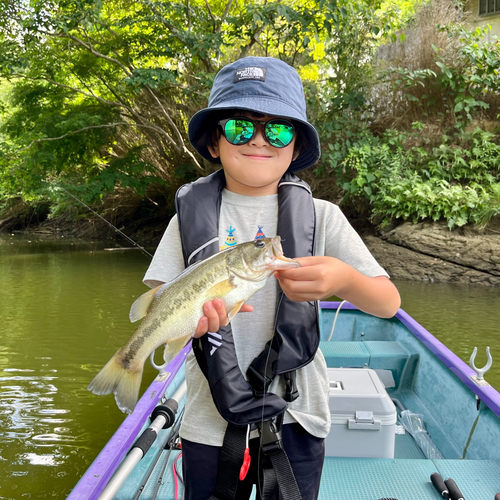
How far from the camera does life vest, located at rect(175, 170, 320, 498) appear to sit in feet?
5.37

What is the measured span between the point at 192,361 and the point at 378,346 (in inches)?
141

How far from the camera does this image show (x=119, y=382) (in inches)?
65.6

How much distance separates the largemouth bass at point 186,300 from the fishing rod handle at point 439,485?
1.80m

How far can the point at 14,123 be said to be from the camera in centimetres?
1496

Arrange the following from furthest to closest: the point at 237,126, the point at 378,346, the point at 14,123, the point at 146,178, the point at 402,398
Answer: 1. the point at 146,178
2. the point at 14,123
3. the point at 378,346
4. the point at 402,398
5. the point at 237,126

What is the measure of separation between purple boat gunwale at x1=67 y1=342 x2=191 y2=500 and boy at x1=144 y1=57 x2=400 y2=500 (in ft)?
2.20

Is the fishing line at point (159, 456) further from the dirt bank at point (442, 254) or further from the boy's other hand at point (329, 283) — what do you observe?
the dirt bank at point (442, 254)

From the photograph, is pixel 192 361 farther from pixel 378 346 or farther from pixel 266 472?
pixel 378 346

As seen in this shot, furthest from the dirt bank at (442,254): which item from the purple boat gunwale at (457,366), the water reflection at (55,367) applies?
the purple boat gunwale at (457,366)

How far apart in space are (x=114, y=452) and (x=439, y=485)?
1.69 meters

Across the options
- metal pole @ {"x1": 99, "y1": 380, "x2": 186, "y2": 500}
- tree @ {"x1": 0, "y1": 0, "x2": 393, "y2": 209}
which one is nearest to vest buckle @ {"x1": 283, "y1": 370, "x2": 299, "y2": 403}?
metal pole @ {"x1": 99, "y1": 380, "x2": 186, "y2": 500}

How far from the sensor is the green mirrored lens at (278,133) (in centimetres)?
181

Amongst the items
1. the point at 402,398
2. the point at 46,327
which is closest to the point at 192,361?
the point at 402,398

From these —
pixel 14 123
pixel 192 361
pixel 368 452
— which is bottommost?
pixel 368 452
